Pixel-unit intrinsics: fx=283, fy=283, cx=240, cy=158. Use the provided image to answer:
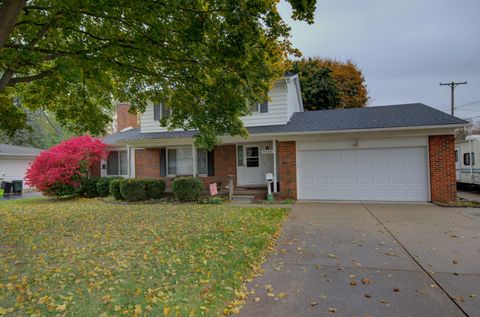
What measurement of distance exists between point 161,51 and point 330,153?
8.22 m

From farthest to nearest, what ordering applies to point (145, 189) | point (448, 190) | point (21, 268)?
point (145, 189)
point (448, 190)
point (21, 268)

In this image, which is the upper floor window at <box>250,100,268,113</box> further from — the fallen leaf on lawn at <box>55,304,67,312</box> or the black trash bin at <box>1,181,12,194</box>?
the black trash bin at <box>1,181,12,194</box>

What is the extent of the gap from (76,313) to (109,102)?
796 centimetres

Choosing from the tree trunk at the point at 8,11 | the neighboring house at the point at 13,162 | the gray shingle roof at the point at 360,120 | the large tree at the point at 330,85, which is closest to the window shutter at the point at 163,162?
the gray shingle roof at the point at 360,120

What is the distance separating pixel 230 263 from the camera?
187 inches

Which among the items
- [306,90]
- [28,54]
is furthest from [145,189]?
[306,90]

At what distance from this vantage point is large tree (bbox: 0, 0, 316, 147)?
5141mm

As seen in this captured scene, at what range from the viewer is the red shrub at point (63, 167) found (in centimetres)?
1397

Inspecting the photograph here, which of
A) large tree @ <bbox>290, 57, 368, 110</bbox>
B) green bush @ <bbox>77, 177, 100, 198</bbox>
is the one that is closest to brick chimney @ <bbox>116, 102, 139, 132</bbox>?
green bush @ <bbox>77, 177, 100, 198</bbox>

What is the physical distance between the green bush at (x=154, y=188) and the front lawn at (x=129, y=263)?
170 inches

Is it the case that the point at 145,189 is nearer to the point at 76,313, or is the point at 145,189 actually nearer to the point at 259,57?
the point at 259,57

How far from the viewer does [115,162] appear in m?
17.4

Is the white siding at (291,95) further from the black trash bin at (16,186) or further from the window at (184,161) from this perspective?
the black trash bin at (16,186)

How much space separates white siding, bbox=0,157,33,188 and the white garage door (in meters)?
21.0
